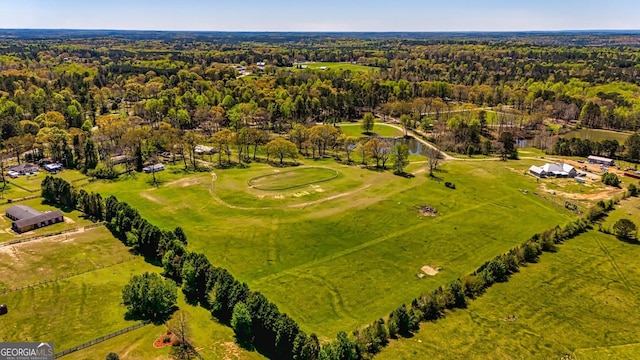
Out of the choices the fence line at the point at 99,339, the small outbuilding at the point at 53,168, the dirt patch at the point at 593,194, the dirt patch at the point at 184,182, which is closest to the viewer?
the fence line at the point at 99,339

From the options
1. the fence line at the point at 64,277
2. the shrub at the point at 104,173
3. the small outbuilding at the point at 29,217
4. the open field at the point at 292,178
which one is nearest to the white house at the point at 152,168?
the shrub at the point at 104,173

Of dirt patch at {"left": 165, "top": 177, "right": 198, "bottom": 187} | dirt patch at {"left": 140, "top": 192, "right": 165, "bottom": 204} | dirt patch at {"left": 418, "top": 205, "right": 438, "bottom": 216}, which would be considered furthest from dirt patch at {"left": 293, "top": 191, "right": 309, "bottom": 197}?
dirt patch at {"left": 140, "top": 192, "right": 165, "bottom": 204}

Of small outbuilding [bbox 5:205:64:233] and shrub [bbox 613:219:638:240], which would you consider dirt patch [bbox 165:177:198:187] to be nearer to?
small outbuilding [bbox 5:205:64:233]

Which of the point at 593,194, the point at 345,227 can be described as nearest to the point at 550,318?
the point at 345,227

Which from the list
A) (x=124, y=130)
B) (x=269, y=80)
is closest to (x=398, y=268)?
(x=124, y=130)

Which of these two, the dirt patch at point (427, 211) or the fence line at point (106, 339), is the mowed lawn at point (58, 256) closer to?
the fence line at point (106, 339)

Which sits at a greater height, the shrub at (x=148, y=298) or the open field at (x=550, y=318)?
the shrub at (x=148, y=298)

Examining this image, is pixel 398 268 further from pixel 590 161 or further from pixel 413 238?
pixel 590 161
